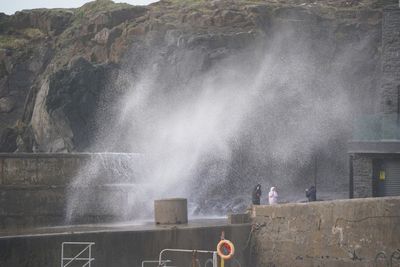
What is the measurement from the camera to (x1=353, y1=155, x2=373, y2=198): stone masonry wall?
26.2 metres

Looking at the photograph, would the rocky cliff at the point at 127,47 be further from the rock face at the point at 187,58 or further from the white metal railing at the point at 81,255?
the white metal railing at the point at 81,255

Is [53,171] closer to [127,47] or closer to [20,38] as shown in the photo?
[127,47]

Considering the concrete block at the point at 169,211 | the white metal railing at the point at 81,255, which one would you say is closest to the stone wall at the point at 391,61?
the concrete block at the point at 169,211

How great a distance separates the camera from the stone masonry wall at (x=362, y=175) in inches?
1033

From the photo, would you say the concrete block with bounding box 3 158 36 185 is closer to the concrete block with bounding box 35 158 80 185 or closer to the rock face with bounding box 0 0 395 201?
the concrete block with bounding box 35 158 80 185

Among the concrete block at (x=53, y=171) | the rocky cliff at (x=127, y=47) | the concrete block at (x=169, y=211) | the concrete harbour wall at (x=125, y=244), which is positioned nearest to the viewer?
the concrete harbour wall at (x=125, y=244)

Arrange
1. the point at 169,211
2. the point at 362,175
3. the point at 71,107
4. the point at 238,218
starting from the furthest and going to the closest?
the point at 71,107, the point at 362,175, the point at 169,211, the point at 238,218

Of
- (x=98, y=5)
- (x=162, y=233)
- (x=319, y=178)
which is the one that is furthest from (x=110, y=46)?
(x=162, y=233)

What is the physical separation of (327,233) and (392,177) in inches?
363

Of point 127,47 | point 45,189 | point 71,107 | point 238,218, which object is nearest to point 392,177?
point 238,218

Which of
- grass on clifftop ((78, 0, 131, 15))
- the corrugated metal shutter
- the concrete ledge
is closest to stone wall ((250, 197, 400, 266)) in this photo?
the concrete ledge

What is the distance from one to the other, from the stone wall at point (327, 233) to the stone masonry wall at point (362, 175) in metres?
7.79

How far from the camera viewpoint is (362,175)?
26.4 m

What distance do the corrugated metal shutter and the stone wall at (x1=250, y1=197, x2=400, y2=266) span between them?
7543 millimetres
